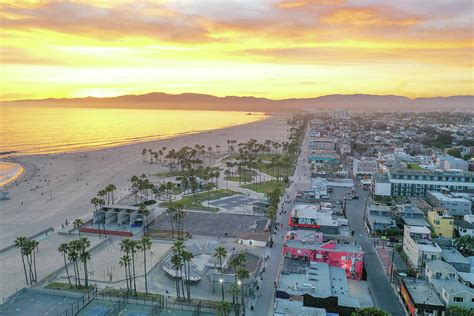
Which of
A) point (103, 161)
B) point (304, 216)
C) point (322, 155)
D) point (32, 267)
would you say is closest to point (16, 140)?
point (103, 161)

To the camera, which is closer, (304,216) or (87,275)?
(87,275)

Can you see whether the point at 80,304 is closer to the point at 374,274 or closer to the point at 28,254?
the point at 28,254

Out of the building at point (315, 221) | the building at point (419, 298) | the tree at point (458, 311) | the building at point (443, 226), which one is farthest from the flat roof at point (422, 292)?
the building at point (443, 226)

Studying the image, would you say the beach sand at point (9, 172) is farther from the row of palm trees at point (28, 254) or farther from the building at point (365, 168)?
the building at point (365, 168)

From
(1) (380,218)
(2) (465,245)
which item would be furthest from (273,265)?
(2) (465,245)

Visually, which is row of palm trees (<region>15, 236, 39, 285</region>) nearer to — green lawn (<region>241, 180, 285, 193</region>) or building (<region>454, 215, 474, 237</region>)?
green lawn (<region>241, 180, 285, 193</region>)

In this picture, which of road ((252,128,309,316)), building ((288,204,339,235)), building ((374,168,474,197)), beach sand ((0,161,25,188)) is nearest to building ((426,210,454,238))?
building ((288,204,339,235))

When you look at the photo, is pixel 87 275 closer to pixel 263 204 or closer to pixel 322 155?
pixel 263 204
